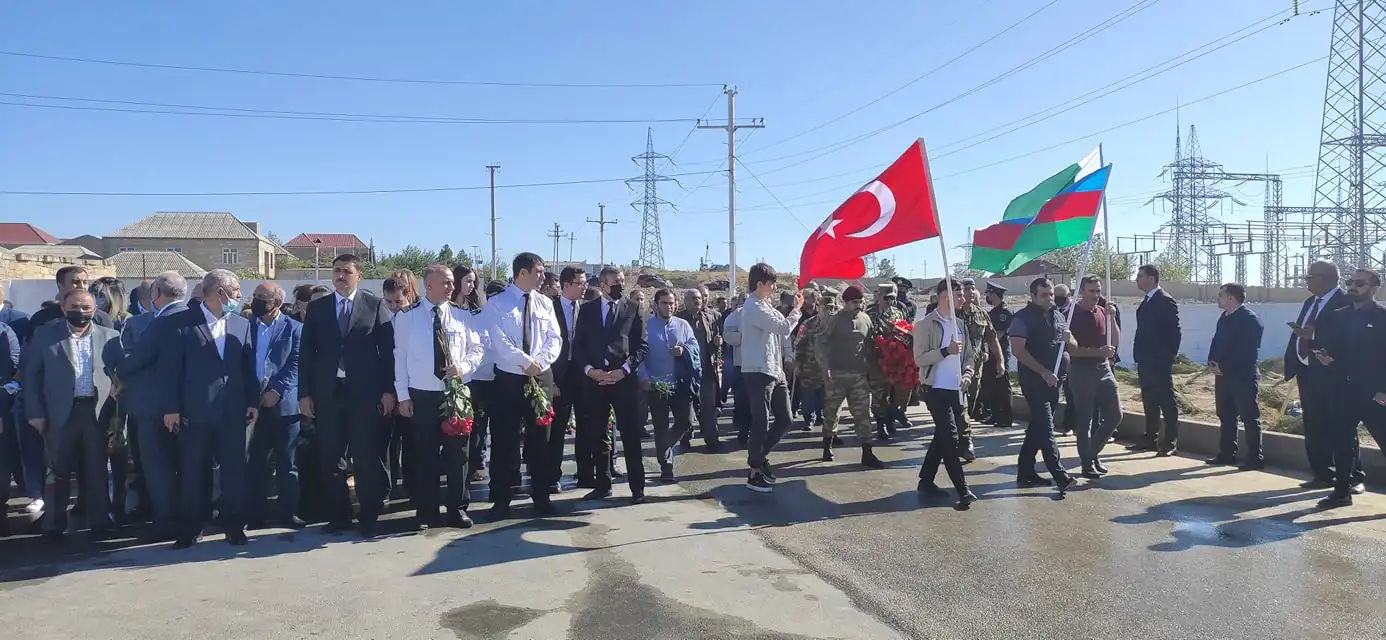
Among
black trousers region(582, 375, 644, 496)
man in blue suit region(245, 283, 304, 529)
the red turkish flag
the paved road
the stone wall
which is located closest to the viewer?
the paved road

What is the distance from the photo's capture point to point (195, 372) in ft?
20.2

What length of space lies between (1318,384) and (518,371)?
6718 millimetres

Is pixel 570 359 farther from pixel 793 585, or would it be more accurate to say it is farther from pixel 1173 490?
pixel 1173 490

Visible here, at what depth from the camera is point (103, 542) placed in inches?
250

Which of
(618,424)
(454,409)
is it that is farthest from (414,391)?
(618,424)

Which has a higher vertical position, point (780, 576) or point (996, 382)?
point (996, 382)

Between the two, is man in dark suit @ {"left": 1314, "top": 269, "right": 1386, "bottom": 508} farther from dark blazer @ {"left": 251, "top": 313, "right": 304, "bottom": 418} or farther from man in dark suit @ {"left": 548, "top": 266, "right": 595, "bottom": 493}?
dark blazer @ {"left": 251, "top": 313, "right": 304, "bottom": 418}

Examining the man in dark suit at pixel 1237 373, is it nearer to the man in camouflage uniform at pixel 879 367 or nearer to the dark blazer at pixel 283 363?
the man in camouflage uniform at pixel 879 367

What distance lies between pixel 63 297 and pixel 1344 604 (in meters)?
8.68

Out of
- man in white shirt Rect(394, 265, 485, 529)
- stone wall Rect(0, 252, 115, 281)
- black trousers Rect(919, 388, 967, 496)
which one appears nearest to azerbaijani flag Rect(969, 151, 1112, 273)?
black trousers Rect(919, 388, 967, 496)

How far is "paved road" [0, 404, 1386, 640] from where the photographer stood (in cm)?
455

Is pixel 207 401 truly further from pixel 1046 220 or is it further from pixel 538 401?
pixel 1046 220

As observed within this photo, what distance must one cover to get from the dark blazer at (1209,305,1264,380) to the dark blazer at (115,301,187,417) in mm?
9481

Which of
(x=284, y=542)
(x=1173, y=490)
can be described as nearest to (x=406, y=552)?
(x=284, y=542)
